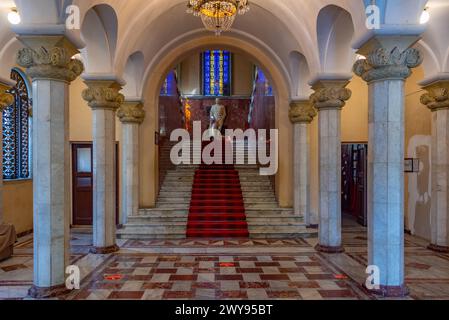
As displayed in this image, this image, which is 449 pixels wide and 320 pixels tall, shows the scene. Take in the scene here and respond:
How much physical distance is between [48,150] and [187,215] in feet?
16.7

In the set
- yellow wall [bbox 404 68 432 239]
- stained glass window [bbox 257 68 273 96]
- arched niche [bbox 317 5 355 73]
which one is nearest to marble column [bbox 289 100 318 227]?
stained glass window [bbox 257 68 273 96]

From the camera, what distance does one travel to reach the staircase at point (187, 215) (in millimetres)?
8430

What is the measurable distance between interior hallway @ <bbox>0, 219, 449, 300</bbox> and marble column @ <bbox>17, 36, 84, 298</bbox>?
0.48 m

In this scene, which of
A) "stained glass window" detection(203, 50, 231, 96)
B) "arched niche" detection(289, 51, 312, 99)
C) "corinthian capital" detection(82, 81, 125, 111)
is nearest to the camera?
"corinthian capital" detection(82, 81, 125, 111)

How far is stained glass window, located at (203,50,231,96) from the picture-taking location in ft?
68.0

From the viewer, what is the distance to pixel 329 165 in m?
6.77

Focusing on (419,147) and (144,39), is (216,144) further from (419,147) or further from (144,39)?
(419,147)

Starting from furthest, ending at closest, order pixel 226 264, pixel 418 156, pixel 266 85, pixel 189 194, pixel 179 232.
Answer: pixel 266 85, pixel 189 194, pixel 418 156, pixel 179 232, pixel 226 264

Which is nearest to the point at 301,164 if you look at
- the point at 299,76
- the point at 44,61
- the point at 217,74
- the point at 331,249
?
the point at 299,76

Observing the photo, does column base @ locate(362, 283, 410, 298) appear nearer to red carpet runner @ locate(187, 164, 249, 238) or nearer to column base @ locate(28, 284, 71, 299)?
column base @ locate(28, 284, 71, 299)

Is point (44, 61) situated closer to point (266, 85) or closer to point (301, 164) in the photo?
point (301, 164)

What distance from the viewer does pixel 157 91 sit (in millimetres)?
9750

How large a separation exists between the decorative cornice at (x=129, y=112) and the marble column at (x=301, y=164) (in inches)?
153

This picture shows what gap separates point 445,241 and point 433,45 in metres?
3.79
